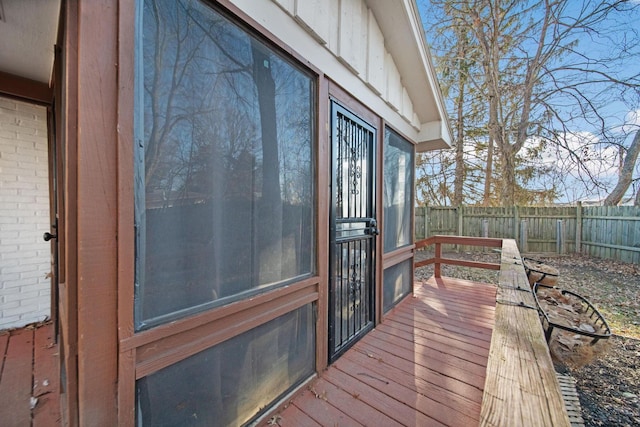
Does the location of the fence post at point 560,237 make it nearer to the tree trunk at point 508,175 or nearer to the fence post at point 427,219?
the tree trunk at point 508,175

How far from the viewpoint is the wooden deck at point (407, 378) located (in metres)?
1.64

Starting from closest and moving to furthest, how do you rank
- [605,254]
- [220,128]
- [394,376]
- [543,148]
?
[220,128] < [394,376] < [605,254] < [543,148]

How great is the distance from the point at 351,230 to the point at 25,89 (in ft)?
10.7

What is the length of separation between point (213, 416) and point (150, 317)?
663 millimetres

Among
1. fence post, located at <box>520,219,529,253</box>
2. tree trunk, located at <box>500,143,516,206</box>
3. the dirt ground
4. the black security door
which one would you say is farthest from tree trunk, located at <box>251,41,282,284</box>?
tree trunk, located at <box>500,143,516,206</box>

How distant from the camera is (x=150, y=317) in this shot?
3.55 feet

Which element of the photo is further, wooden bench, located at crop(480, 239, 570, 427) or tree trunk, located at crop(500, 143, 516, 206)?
tree trunk, located at crop(500, 143, 516, 206)

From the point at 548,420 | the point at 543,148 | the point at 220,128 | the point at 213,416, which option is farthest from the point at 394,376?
the point at 543,148

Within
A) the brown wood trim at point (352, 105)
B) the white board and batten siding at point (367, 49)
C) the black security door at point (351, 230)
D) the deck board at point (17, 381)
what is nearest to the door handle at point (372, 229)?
the black security door at point (351, 230)

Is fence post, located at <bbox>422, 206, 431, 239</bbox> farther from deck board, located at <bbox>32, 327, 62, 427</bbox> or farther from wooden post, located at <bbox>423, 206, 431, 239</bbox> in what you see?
deck board, located at <bbox>32, 327, 62, 427</bbox>

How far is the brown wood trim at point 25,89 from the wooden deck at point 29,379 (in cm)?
218

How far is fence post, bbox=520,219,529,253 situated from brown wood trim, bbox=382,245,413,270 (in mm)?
6836

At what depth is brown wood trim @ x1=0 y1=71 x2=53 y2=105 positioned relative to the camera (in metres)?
2.29

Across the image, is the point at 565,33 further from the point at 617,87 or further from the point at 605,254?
the point at 605,254
